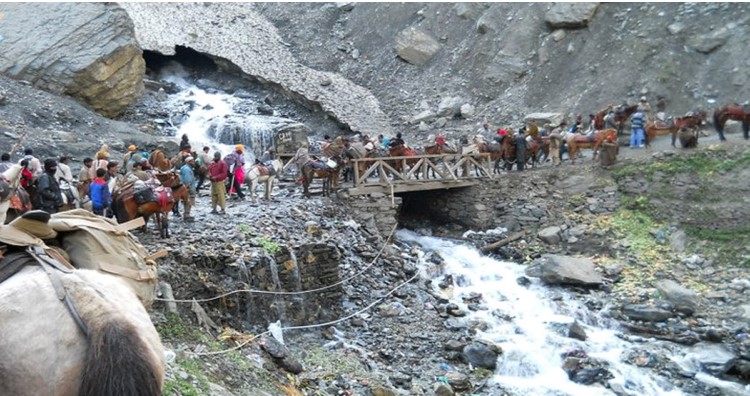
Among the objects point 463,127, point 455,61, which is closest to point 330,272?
point 463,127

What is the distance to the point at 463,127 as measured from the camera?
26109 millimetres

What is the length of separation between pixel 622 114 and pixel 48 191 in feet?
58.8

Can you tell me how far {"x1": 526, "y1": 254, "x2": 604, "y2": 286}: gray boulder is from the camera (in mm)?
14117

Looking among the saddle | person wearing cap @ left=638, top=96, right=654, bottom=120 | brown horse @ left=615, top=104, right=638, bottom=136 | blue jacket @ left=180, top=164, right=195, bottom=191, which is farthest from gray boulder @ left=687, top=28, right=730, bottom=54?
blue jacket @ left=180, top=164, right=195, bottom=191

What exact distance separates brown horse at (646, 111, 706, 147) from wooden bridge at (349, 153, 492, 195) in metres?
5.08

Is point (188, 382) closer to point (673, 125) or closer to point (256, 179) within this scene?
point (256, 179)

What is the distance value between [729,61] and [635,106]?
14.6 ft

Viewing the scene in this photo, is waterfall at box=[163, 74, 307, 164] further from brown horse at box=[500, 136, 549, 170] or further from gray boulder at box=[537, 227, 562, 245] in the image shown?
gray boulder at box=[537, 227, 562, 245]

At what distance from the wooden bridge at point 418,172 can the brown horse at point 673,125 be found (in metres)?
5.08

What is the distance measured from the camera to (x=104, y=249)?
4.02 metres

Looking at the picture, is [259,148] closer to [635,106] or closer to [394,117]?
[394,117]

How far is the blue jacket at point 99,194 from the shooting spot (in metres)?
9.89

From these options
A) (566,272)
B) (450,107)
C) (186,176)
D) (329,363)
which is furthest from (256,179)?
(450,107)

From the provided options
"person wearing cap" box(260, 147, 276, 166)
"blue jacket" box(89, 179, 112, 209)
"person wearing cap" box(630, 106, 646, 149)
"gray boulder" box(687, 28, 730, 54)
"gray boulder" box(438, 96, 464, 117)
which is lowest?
"blue jacket" box(89, 179, 112, 209)
